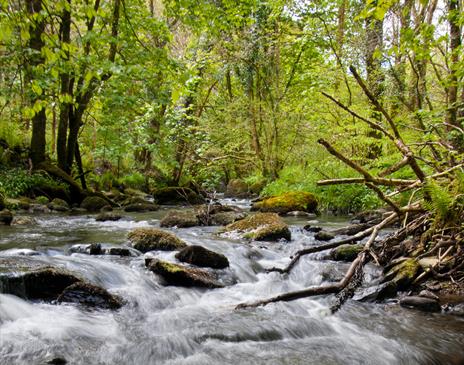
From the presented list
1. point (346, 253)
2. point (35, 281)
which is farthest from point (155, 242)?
point (346, 253)

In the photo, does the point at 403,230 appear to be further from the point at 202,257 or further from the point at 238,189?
the point at 238,189

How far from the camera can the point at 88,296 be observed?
162 inches

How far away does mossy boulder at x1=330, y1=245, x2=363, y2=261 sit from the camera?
5.97 m

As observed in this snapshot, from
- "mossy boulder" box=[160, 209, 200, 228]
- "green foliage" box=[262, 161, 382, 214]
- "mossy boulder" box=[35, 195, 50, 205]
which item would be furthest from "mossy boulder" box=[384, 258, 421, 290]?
"mossy boulder" box=[35, 195, 50, 205]

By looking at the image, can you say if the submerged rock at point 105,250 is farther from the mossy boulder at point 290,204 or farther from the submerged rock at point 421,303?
the mossy boulder at point 290,204

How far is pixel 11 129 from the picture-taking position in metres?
14.2

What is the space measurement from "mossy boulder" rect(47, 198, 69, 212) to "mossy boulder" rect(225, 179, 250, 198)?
9.64 m

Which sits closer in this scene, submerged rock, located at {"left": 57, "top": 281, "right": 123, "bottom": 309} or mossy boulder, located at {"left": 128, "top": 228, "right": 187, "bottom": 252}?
submerged rock, located at {"left": 57, "top": 281, "right": 123, "bottom": 309}

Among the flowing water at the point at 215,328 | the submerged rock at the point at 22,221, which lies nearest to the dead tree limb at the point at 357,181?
the flowing water at the point at 215,328

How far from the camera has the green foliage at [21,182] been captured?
11.5 m

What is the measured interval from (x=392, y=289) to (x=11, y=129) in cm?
1379

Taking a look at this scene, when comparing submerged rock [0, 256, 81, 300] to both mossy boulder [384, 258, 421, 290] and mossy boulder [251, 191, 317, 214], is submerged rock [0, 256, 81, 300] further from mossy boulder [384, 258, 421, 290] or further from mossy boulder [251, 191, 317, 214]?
mossy boulder [251, 191, 317, 214]

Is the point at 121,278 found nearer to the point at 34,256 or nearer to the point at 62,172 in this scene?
the point at 34,256

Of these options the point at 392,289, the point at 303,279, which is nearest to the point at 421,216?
the point at 392,289
